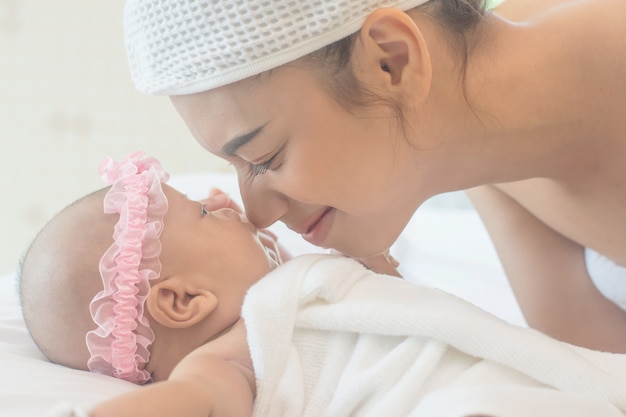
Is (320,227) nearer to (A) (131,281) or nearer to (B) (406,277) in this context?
(A) (131,281)

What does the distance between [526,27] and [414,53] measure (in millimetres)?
264

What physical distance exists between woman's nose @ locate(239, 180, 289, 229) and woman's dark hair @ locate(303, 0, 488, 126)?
0.17 m

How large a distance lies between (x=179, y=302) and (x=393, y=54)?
0.43 m

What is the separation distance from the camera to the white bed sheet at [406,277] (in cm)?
86

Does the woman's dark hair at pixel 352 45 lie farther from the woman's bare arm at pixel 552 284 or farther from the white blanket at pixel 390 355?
the woman's bare arm at pixel 552 284

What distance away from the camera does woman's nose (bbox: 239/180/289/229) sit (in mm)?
989

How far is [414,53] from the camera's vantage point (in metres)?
0.88

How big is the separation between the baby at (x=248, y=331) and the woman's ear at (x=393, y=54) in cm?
24

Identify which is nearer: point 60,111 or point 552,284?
point 552,284

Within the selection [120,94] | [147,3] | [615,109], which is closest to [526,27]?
[615,109]

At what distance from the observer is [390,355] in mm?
835

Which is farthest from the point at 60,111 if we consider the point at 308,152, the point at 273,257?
the point at 308,152

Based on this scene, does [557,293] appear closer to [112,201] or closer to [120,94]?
[112,201]

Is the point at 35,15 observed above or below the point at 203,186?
above
